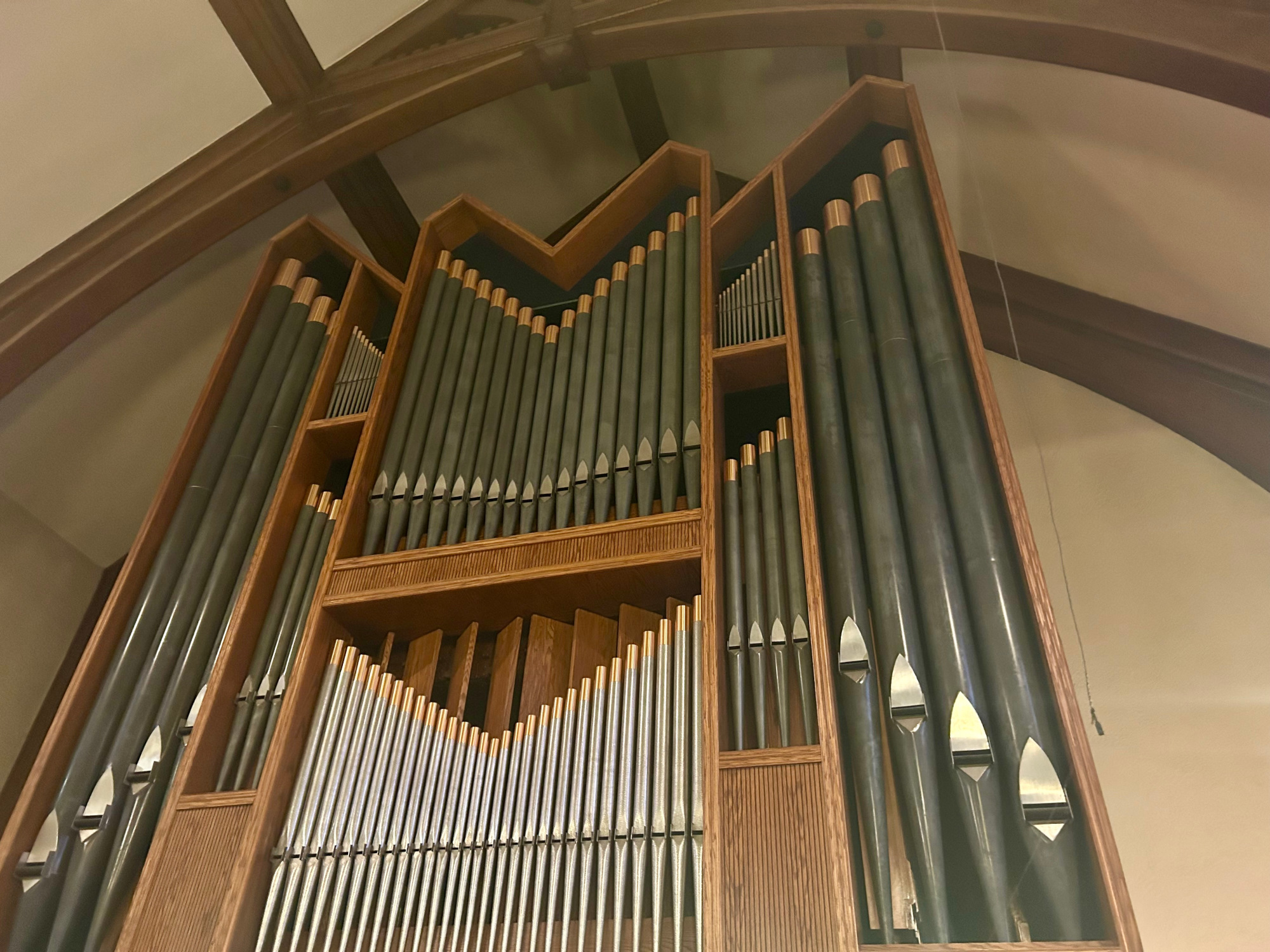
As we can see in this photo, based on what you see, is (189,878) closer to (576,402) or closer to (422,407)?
(422,407)

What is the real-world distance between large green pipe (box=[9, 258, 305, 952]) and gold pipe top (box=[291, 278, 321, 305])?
0.01 metres

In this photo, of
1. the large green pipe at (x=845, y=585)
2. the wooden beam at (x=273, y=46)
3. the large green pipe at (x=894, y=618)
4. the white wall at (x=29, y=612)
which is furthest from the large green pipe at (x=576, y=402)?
the white wall at (x=29, y=612)

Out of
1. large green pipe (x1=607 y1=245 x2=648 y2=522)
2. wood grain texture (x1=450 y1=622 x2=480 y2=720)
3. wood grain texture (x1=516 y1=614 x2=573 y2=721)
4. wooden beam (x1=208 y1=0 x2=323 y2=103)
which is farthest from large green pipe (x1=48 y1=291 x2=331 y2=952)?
large green pipe (x1=607 y1=245 x2=648 y2=522)

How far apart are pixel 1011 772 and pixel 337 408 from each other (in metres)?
2.86

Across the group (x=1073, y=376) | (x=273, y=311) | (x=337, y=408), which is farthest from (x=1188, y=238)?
(x=273, y=311)

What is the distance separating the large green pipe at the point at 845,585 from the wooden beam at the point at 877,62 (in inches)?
46.5

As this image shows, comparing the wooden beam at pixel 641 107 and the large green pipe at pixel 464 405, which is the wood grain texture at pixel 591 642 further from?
the wooden beam at pixel 641 107

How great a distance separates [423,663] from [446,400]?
1.10 metres

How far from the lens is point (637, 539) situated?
2973 millimetres

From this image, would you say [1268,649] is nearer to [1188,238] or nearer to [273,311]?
[1188,238]

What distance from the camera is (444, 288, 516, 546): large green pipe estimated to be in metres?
3.42

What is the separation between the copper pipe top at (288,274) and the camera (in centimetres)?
450

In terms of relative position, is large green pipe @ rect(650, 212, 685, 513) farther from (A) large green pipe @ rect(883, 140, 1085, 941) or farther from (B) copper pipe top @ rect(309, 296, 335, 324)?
(B) copper pipe top @ rect(309, 296, 335, 324)

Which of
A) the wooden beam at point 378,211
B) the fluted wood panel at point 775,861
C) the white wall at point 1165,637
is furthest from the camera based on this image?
the wooden beam at point 378,211
